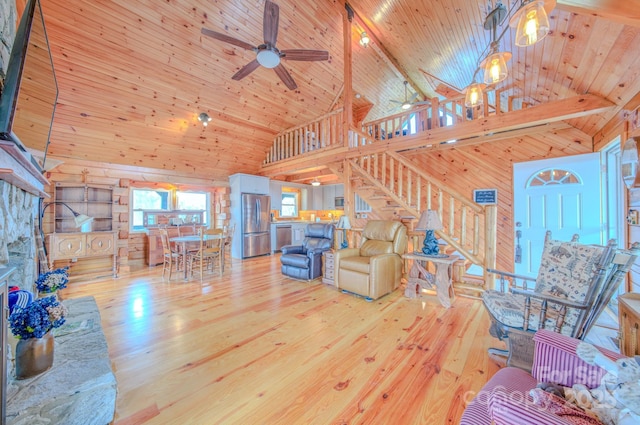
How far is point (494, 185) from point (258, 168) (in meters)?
5.63

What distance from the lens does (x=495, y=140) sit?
14.6 ft

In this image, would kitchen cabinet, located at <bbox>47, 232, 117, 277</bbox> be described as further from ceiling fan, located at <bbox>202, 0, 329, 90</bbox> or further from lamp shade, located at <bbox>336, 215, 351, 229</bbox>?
lamp shade, located at <bbox>336, 215, 351, 229</bbox>

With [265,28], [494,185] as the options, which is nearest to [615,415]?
[265,28]

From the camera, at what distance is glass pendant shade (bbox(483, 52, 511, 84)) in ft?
6.75

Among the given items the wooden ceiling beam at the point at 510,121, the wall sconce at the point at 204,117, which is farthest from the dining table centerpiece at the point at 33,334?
the wooden ceiling beam at the point at 510,121

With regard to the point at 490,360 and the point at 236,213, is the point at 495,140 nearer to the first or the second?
the point at 490,360

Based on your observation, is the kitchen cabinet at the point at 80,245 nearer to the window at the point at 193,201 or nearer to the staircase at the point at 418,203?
the window at the point at 193,201

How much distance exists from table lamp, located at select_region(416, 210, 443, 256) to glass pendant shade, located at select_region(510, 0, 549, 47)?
1974mm

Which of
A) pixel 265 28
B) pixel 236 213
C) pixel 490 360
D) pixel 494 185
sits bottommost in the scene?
pixel 490 360

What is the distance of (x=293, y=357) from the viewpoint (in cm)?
200

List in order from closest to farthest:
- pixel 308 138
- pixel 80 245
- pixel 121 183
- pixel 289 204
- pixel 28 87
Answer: pixel 28 87 → pixel 80 245 → pixel 121 183 → pixel 308 138 → pixel 289 204

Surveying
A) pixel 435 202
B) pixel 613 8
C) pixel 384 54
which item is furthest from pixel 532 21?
pixel 384 54

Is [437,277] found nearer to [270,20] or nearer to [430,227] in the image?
[430,227]

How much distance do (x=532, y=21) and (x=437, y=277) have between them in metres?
2.64
